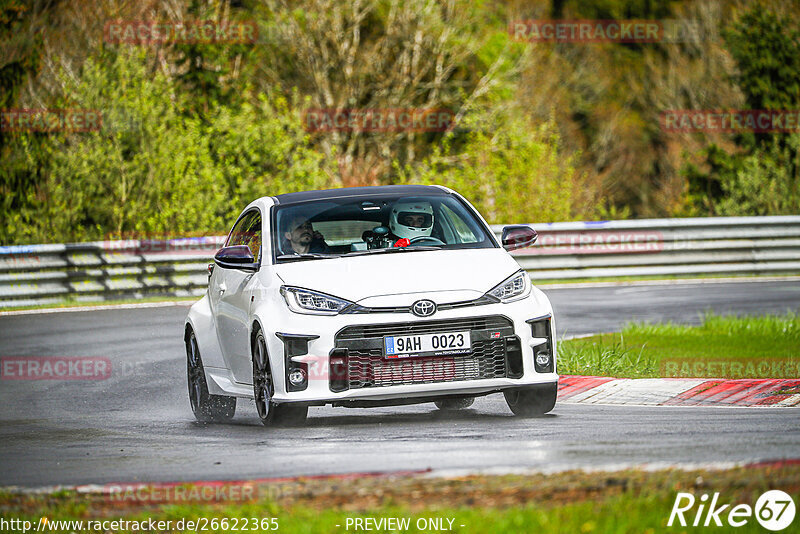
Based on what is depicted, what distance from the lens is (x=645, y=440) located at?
8531mm

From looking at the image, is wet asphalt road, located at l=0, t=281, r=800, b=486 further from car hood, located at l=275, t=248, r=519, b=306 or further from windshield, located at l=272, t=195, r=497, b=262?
windshield, located at l=272, t=195, r=497, b=262

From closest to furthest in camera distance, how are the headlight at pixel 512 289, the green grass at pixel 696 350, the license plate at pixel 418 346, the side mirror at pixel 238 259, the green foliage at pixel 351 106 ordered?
the license plate at pixel 418 346, the headlight at pixel 512 289, the side mirror at pixel 238 259, the green grass at pixel 696 350, the green foliage at pixel 351 106

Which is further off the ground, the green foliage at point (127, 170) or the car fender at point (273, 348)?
the car fender at point (273, 348)

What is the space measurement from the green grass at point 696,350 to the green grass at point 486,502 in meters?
5.62

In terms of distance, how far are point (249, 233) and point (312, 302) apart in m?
1.93

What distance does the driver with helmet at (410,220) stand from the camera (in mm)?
10625

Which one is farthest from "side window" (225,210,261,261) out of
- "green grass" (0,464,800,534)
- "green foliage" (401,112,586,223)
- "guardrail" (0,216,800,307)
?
"green foliage" (401,112,586,223)

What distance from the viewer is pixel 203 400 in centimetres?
1127

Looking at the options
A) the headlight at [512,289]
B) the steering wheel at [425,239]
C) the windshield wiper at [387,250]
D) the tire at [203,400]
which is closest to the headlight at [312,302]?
the windshield wiper at [387,250]

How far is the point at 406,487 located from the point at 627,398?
4839 mm

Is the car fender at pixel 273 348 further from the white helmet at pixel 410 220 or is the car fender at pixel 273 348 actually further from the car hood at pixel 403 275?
the white helmet at pixel 410 220

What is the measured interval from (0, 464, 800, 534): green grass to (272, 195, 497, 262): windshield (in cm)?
337

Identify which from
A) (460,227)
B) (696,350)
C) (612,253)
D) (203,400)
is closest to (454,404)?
(460,227)

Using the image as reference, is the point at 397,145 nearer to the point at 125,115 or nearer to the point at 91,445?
the point at 125,115
